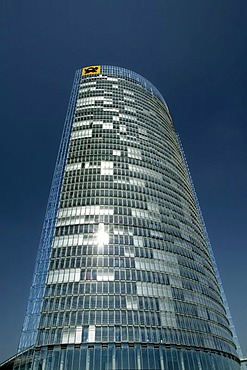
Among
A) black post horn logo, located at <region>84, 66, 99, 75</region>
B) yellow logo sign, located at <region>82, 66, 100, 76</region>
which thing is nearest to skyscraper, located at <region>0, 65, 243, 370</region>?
yellow logo sign, located at <region>82, 66, 100, 76</region>

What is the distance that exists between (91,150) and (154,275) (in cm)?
4259

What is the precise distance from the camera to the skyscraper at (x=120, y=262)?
54281mm

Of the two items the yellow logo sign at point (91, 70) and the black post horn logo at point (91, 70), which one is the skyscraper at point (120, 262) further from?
the black post horn logo at point (91, 70)

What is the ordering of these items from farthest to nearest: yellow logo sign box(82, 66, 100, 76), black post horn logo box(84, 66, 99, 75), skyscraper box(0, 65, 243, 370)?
black post horn logo box(84, 66, 99, 75) → yellow logo sign box(82, 66, 100, 76) → skyscraper box(0, 65, 243, 370)

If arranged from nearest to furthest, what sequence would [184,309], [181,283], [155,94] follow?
[184,309] → [181,283] → [155,94]

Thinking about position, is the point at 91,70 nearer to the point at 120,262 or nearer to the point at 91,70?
the point at 91,70

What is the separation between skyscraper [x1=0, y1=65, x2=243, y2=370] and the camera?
5428cm

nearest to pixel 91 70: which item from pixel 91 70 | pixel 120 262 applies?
pixel 91 70

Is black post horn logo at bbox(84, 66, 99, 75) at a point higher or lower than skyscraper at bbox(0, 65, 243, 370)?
higher

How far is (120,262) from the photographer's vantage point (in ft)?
217

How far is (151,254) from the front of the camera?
70938mm

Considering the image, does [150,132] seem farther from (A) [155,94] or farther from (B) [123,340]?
(B) [123,340]

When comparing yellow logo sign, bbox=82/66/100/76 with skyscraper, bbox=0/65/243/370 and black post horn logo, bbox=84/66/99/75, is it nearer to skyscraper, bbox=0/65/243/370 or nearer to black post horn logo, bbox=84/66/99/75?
black post horn logo, bbox=84/66/99/75

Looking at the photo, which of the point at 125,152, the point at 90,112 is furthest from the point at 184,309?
the point at 90,112
